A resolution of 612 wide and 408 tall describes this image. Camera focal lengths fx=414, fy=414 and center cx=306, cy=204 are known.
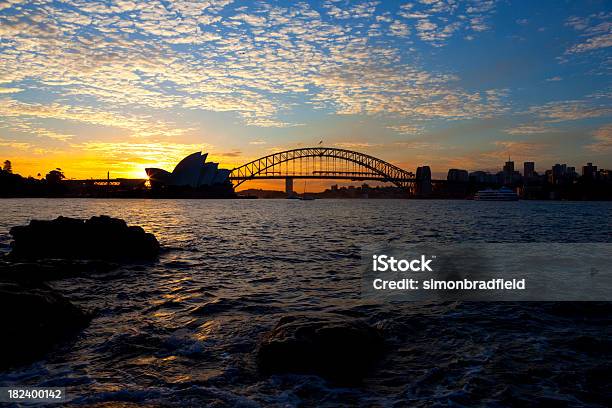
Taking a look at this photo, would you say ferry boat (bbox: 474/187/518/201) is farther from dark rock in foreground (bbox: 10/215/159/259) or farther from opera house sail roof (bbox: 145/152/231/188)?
dark rock in foreground (bbox: 10/215/159/259)

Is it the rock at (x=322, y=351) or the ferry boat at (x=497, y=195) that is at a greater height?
the ferry boat at (x=497, y=195)

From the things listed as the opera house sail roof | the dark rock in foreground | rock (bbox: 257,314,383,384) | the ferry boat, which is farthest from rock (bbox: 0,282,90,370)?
the ferry boat

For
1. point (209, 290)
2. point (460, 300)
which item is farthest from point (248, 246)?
point (460, 300)

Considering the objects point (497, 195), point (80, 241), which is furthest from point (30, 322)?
point (497, 195)

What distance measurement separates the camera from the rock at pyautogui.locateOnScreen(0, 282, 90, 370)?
604cm

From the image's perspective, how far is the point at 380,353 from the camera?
6316 mm

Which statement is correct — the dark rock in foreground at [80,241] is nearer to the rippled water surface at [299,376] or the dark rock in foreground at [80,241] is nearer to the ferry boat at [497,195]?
the rippled water surface at [299,376]

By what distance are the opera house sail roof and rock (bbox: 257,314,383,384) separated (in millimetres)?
140728

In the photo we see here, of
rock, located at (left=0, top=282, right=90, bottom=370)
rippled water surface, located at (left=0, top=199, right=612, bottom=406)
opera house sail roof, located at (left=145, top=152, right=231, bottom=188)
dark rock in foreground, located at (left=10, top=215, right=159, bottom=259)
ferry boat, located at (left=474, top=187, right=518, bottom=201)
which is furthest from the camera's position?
ferry boat, located at (left=474, top=187, right=518, bottom=201)

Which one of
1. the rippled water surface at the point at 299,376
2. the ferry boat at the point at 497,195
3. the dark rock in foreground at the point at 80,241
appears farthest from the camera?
the ferry boat at the point at 497,195

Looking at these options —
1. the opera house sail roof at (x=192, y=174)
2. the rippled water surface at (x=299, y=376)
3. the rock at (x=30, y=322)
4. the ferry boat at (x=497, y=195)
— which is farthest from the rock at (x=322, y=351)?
the ferry boat at (x=497, y=195)

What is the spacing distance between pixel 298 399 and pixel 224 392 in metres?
0.91

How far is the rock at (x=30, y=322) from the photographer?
238 inches

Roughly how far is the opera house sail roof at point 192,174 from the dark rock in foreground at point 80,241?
12783cm
